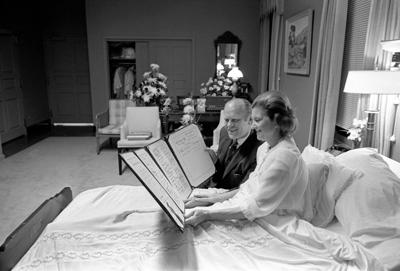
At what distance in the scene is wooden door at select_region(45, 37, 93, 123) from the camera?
24.4 ft

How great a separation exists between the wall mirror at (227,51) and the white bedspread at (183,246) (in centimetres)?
558

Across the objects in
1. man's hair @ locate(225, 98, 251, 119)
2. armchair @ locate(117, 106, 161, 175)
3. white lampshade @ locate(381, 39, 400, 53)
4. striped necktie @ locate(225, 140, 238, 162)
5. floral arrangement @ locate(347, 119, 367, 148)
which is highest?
white lampshade @ locate(381, 39, 400, 53)

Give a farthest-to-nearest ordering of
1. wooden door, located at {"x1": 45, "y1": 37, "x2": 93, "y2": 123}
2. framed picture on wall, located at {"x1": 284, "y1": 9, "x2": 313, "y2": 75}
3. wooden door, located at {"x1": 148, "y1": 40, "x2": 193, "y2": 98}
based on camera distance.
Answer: wooden door, located at {"x1": 45, "y1": 37, "x2": 93, "y2": 123} < wooden door, located at {"x1": 148, "y1": 40, "x2": 193, "y2": 98} < framed picture on wall, located at {"x1": 284, "y1": 9, "x2": 313, "y2": 75}

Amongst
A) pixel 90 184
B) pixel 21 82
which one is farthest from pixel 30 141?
pixel 90 184

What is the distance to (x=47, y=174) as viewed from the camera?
427 centimetres

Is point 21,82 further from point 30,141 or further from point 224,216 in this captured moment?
point 224,216

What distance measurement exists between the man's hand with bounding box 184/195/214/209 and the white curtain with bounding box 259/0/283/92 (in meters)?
4.19

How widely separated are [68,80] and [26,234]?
684 cm

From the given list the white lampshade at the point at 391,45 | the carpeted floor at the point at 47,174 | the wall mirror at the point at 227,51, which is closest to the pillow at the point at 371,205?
the white lampshade at the point at 391,45

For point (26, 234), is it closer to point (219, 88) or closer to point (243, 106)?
point (243, 106)

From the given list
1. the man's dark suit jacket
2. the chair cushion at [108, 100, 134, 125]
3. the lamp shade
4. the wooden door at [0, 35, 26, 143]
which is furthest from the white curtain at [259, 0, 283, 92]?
the wooden door at [0, 35, 26, 143]

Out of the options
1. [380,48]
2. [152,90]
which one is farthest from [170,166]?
[152,90]

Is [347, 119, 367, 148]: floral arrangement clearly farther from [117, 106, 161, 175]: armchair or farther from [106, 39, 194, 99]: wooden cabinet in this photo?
[106, 39, 194, 99]: wooden cabinet

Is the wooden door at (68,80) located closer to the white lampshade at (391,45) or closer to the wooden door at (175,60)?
the wooden door at (175,60)
